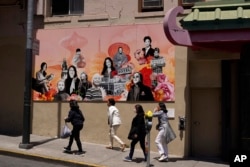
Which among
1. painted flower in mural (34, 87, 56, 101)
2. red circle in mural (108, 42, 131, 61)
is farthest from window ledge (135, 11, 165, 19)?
painted flower in mural (34, 87, 56, 101)

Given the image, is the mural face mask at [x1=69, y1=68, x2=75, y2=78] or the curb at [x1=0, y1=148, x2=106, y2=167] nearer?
the curb at [x1=0, y1=148, x2=106, y2=167]

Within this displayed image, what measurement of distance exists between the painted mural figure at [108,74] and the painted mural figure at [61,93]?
143 cm

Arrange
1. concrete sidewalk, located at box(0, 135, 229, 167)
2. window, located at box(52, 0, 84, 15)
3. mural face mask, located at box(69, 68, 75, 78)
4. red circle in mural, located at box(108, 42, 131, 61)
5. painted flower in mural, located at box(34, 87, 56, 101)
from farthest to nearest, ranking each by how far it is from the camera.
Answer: window, located at box(52, 0, 84, 15) → painted flower in mural, located at box(34, 87, 56, 101) → mural face mask, located at box(69, 68, 75, 78) → red circle in mural, located at box(108, 42, 131, 61) → concrete sidewalk, located at box(0, 135, 229, 167)

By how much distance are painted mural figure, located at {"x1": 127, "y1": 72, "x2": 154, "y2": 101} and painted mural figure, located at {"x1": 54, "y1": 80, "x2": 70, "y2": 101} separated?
233 cm

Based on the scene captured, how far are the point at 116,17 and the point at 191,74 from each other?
3.15 meters

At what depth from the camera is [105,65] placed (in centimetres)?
1541

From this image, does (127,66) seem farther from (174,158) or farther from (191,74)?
(174,158)

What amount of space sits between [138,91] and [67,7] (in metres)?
4.18

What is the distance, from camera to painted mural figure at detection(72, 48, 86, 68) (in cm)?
1570

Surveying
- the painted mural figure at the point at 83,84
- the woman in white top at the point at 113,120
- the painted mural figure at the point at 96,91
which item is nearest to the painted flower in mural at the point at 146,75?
the woman in white top at the point at 113,120

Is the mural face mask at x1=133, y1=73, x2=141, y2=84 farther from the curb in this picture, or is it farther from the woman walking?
the curb

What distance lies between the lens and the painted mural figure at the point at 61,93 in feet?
52.1

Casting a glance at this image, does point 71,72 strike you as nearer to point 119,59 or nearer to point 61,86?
point 61,86

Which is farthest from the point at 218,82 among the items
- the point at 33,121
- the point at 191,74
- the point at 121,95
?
the point at 33,121
